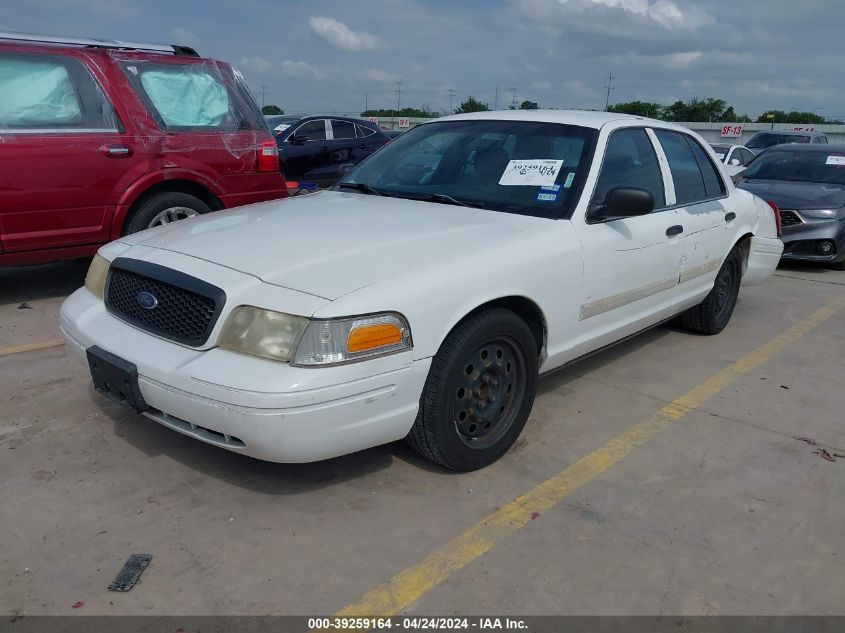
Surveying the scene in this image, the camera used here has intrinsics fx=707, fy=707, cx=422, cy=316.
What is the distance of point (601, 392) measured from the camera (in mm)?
4246

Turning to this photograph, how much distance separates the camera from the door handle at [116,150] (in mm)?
5328

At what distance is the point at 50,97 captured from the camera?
206 inches

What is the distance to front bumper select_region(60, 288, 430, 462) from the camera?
2.50 m

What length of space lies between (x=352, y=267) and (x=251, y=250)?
1.65 ft

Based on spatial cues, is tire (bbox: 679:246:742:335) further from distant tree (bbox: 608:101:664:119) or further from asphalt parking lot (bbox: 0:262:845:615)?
distant tree (bbox: 608:101:664:119)

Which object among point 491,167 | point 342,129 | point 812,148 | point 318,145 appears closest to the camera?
point 491,167

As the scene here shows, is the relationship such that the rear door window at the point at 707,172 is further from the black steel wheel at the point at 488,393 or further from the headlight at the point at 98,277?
the headlight at the point at 98,277

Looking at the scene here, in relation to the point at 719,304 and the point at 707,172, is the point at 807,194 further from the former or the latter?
the point at 707,172

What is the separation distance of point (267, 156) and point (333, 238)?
3499mm

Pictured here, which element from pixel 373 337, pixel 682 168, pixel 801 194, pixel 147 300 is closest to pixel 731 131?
pixel 801 194

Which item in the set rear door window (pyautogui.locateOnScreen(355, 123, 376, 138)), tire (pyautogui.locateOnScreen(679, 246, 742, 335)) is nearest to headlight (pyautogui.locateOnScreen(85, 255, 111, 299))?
tire (pyautogui.locateOnScreen(679, 246, 742, 335))

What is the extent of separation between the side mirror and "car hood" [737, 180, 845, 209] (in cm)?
567

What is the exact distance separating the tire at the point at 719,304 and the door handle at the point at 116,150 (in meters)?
4.42

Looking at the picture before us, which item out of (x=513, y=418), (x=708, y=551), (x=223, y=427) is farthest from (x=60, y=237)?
(x=708, y=551)
